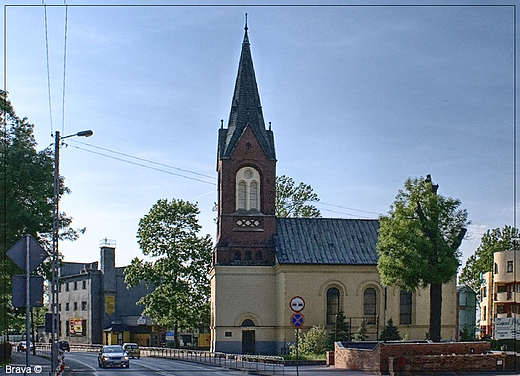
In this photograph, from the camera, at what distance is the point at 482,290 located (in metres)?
83.4

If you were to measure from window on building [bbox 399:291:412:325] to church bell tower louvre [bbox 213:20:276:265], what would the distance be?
438 inches

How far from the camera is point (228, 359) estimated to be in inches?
1982

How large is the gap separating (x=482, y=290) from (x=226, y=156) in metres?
38.5

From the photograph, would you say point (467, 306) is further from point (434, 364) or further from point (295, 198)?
point (434, 364)

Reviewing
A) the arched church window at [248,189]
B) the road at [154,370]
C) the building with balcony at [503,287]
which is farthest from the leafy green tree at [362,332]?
the building with balcony at [503,287]

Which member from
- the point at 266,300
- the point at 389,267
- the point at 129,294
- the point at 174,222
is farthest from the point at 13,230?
the point at 129,294

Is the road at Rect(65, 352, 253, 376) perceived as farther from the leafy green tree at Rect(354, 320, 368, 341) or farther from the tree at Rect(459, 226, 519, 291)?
the tree at Rect(459, 226, 519, 291)

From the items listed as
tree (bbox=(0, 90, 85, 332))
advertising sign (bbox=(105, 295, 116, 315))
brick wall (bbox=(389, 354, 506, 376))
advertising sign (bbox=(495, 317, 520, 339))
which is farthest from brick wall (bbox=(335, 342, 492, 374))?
advertising sign (bbox=(105, 295, 116, 315))

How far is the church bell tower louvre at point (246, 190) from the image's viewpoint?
60.0 m

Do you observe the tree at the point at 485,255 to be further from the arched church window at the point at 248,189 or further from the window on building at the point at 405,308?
the arched church window at the point at 248,189

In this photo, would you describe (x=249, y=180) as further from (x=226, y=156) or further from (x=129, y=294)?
(x=129, y=294)

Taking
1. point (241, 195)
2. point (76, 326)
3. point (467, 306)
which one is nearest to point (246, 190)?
point (241, 195)

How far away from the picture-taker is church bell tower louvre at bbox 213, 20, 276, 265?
6000cm

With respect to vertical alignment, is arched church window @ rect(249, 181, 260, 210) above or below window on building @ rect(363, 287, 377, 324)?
above
